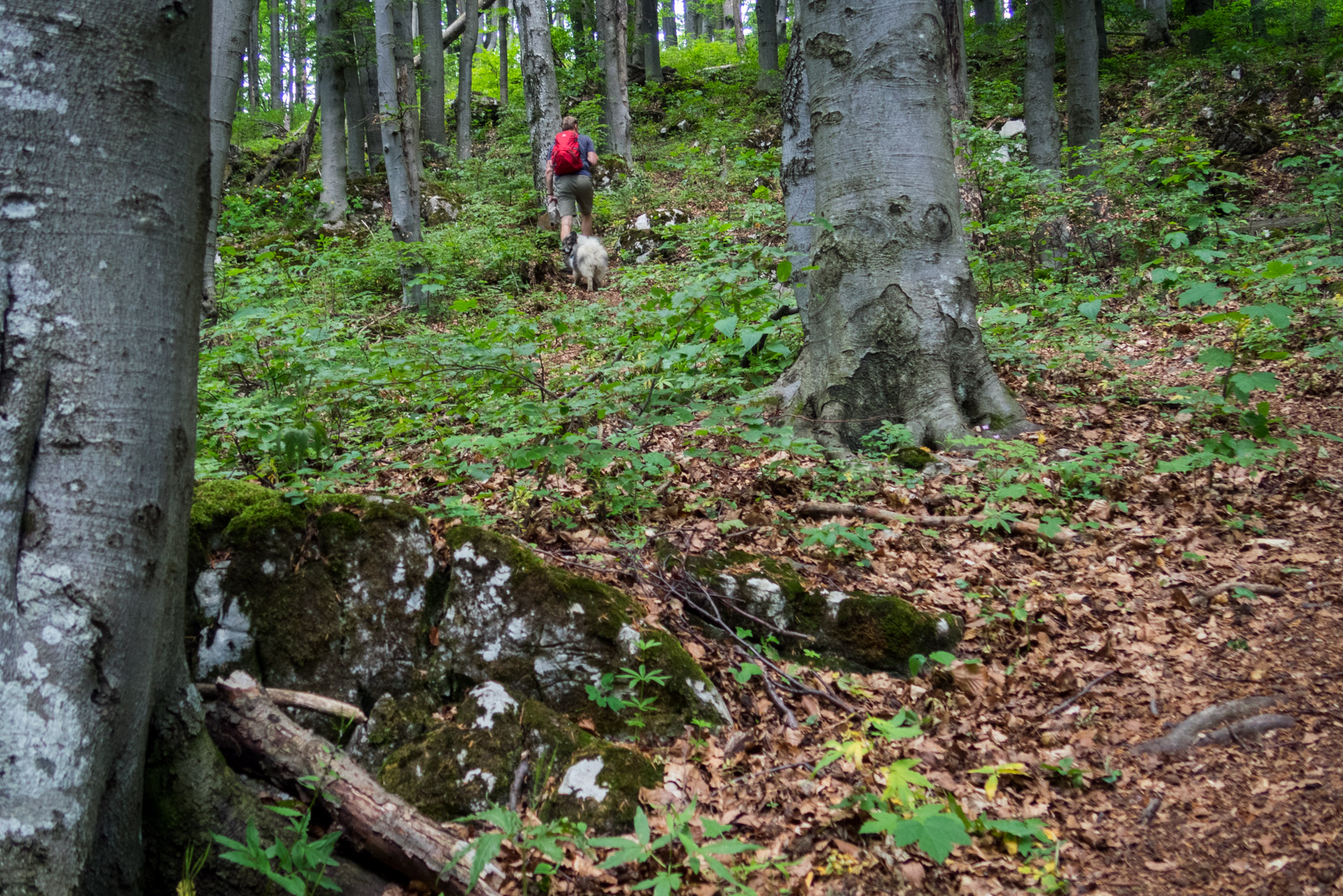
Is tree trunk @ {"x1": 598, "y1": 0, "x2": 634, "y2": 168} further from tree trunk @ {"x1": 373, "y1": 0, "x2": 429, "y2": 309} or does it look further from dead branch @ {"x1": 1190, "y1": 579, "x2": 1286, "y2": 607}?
dead branch @ {"x1": 1190, "y1": 579, "x2": 1286, "y2": 607}

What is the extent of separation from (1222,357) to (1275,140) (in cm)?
1066

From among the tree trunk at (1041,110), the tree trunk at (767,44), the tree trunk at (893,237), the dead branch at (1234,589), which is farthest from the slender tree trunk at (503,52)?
the dead branch at (1234,589)

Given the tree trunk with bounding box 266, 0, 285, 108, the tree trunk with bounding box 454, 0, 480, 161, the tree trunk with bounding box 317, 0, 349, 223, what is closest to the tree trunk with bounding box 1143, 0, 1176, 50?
the tree trunk with bounding box 454, 0, 480, 161

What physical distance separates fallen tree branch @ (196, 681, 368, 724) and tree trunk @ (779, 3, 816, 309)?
169 inches

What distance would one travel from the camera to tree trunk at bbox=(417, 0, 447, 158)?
1664 cm

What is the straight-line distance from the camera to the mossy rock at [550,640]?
277cm

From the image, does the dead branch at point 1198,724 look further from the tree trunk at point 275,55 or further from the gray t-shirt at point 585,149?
the tree trunk at point 275,55

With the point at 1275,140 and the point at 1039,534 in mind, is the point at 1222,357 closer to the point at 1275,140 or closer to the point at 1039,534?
the point at 1039,534

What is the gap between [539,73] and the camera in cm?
1173

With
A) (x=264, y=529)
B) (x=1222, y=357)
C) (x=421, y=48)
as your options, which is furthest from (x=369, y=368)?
(x=421, y=48)

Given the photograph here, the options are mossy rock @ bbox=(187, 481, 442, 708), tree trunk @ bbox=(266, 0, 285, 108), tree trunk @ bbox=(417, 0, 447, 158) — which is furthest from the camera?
tree trunk @ bbox=(266, 0, 285, 108)

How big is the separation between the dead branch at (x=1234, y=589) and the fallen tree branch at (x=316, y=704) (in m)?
3.50

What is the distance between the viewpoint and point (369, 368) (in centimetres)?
430

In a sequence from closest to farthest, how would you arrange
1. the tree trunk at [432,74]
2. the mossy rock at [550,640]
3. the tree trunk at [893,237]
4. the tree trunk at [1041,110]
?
the mossy rock at [550,640] < the tree trunk at [893,237] < the tree trunk at [1041,110] < the tree trunk at [432,74]
